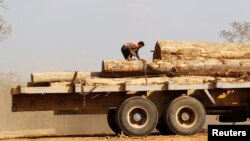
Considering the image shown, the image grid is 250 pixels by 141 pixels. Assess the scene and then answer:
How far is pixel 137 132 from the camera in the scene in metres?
12.7

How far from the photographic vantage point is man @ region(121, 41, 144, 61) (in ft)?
47.8

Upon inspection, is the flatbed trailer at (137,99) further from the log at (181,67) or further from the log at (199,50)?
the log at (199,50)

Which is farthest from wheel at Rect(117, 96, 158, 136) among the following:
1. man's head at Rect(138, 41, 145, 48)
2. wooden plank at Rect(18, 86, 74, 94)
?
man's head at Rect(138, 41, 145, 48)

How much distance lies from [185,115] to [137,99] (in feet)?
4.52

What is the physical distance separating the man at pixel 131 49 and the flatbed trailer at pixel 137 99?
1.23 metres

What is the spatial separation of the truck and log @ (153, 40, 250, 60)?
660mm

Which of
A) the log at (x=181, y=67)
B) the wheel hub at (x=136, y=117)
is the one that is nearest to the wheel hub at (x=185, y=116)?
the wheel hub at (x=136, y=117)

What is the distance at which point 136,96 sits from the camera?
512 inches

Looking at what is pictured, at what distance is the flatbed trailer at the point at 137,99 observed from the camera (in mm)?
12789

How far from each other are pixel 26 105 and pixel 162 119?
11.9 ft

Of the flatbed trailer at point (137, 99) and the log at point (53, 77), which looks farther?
the log at point (53, 77)

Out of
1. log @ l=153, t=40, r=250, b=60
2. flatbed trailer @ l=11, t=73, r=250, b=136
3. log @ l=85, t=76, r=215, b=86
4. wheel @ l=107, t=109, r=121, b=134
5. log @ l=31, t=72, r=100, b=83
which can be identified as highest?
log @ l=153, t=40, r=250, b=60

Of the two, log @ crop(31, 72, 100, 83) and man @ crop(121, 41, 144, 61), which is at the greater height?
man @ crop(121, 41, 144, 61)

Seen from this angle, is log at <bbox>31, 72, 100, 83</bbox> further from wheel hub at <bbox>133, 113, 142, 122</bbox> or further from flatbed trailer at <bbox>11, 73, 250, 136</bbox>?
wheel hub at <bbox>133, 113, 142, 122</bbox>
